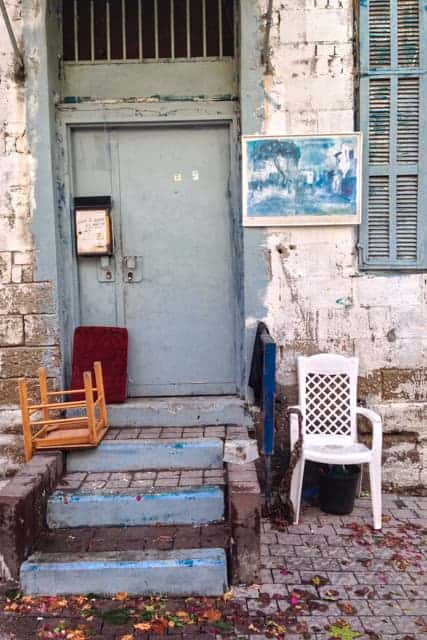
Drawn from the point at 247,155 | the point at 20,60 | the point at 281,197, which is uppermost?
the point at 20,60

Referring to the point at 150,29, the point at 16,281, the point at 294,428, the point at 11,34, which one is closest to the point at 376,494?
the point at 294,428

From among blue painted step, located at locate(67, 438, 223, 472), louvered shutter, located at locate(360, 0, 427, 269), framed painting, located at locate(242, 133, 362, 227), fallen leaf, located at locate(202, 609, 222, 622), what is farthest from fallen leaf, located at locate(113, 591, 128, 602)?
louvered shutter, located at locate(360, 0, 427, 269)

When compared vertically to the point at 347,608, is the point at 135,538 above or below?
above

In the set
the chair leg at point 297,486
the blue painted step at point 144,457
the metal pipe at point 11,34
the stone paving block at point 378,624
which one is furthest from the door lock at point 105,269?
the stone paving block at point 378,624

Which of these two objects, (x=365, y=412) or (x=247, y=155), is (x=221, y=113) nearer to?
(x=247, y=155)

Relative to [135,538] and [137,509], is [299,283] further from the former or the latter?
[135,538]

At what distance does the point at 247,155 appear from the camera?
505cm

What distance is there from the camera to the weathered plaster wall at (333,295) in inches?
197

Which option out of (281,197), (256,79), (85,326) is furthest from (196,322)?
(256,79)

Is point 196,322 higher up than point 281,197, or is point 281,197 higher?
point 281,197

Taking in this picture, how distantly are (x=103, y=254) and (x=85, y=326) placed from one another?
66 centimetres

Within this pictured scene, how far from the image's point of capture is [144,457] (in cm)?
454

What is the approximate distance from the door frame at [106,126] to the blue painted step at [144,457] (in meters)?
0.88

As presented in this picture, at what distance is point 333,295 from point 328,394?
2.77 ft
